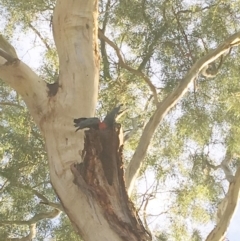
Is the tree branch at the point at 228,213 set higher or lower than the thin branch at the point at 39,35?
lower

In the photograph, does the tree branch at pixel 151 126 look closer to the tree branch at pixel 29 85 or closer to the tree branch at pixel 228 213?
the tree branch at pixel 228 213

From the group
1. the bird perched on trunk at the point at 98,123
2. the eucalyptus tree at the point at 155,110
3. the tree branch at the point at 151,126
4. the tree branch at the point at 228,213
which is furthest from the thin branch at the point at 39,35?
the bird perched on trunk at the point at 98,123

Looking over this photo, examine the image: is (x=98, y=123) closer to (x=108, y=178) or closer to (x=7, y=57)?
(x=108, y=178)

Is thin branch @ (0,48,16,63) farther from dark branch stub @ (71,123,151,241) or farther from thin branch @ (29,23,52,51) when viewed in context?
thin branch @ (29,23,52,51)

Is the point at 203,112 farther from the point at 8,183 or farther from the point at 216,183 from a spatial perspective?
the point at 8,183

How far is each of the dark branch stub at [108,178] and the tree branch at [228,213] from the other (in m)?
1.74

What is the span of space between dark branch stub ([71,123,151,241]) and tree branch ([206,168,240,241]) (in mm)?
1739

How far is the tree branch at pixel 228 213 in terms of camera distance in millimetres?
3928

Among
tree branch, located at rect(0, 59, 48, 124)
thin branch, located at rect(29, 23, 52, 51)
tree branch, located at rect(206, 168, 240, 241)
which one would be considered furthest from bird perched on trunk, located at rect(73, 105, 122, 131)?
thin branch, located at rect(29, 23, 52, 51)

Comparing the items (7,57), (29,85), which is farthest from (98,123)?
(7,57)

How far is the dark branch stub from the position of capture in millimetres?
2314

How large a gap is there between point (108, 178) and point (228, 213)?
76.4 inches

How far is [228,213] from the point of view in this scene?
4.04m

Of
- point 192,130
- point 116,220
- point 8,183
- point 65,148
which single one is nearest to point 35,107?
point 65,148
